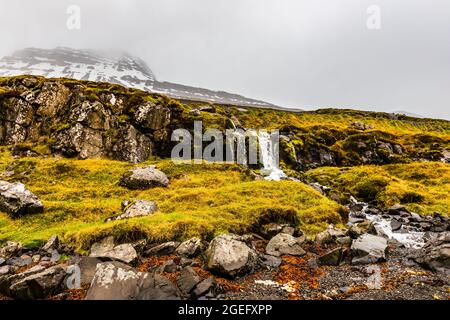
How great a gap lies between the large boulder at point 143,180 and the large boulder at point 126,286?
1813 cm

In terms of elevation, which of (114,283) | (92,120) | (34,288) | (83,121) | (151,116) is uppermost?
(151,116)

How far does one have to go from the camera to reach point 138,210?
2384 centimetres

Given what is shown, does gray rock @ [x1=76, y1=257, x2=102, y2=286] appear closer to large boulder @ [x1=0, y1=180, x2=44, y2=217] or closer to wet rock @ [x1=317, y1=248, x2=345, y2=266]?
large boulder @ [x1=0, y1=180, x2=44, y2=217]

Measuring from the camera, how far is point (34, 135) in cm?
4734

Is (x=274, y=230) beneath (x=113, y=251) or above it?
beneath

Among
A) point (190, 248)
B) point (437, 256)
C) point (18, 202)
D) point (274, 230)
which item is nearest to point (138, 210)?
point (190, 248)

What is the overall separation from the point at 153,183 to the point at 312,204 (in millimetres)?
15257

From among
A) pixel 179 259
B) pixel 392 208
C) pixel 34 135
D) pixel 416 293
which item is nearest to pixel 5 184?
pixel 179 259

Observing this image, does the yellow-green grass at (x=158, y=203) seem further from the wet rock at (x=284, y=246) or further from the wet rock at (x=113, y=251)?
the wet rock at (x=284, y=246)

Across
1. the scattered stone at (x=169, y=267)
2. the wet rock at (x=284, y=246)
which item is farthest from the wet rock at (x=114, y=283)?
the wet rock at (x=284, y=246)

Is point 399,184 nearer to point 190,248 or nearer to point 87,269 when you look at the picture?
point 190,248

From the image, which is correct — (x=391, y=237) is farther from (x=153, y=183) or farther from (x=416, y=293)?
(x=153, y=183)

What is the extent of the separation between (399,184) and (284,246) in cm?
2734

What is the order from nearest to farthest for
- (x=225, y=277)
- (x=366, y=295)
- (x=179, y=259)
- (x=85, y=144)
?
(x=366, y=295) → (x=225, y=277) → (x=179, y=259) → (x=85, y=144)
